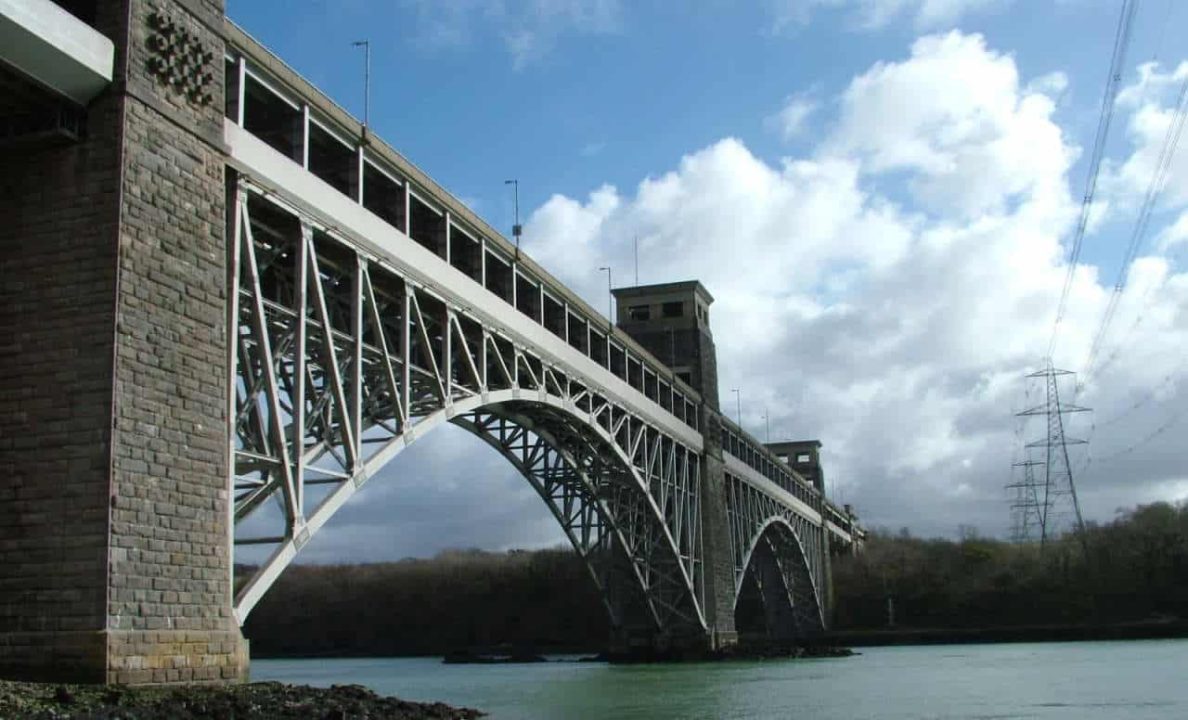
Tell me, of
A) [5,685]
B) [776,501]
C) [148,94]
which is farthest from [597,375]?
[776,501]

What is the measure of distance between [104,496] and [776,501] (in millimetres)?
62239

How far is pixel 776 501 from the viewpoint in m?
75.4

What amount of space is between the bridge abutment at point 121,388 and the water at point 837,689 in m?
11.1

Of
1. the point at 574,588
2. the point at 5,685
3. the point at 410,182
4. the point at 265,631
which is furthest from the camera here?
the point at 265,631

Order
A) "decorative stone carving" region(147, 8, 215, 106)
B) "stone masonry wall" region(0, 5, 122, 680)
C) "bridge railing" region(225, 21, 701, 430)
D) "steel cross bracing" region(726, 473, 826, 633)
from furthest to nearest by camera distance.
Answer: "steel cross bracing" region(726, 473, 826, 633), "bridge railing" region(225, 21, 701, 430), "decorative stone carving" region(147, 8, 215, 106), "stone masonry wall" region(0, 5, 122, 680)

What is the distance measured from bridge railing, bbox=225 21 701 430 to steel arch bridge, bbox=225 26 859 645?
5 cm

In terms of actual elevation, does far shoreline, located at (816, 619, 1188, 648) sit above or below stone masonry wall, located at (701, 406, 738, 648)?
below

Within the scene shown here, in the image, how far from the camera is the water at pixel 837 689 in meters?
28.3

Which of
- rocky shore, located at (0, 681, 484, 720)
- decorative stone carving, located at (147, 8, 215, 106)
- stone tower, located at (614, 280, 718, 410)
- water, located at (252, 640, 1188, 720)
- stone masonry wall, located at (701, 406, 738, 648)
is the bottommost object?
water, located at (252, 640, 1188, 720)

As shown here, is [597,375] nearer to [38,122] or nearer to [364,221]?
[364,221]

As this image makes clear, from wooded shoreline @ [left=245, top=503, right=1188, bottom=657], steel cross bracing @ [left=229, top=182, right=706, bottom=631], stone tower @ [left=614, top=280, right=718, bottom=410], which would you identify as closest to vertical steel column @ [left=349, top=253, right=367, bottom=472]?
steel cross bracing @ [left=229, top=182, right=706, bottom=631]

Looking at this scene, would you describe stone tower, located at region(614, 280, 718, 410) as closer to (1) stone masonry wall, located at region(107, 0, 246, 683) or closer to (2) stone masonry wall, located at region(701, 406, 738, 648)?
(2) stone masonry wall, located at region(701, 406, 738, 648)

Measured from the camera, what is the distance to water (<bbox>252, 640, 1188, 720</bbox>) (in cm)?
2833

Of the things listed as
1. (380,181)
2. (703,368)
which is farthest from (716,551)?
(380,181)
